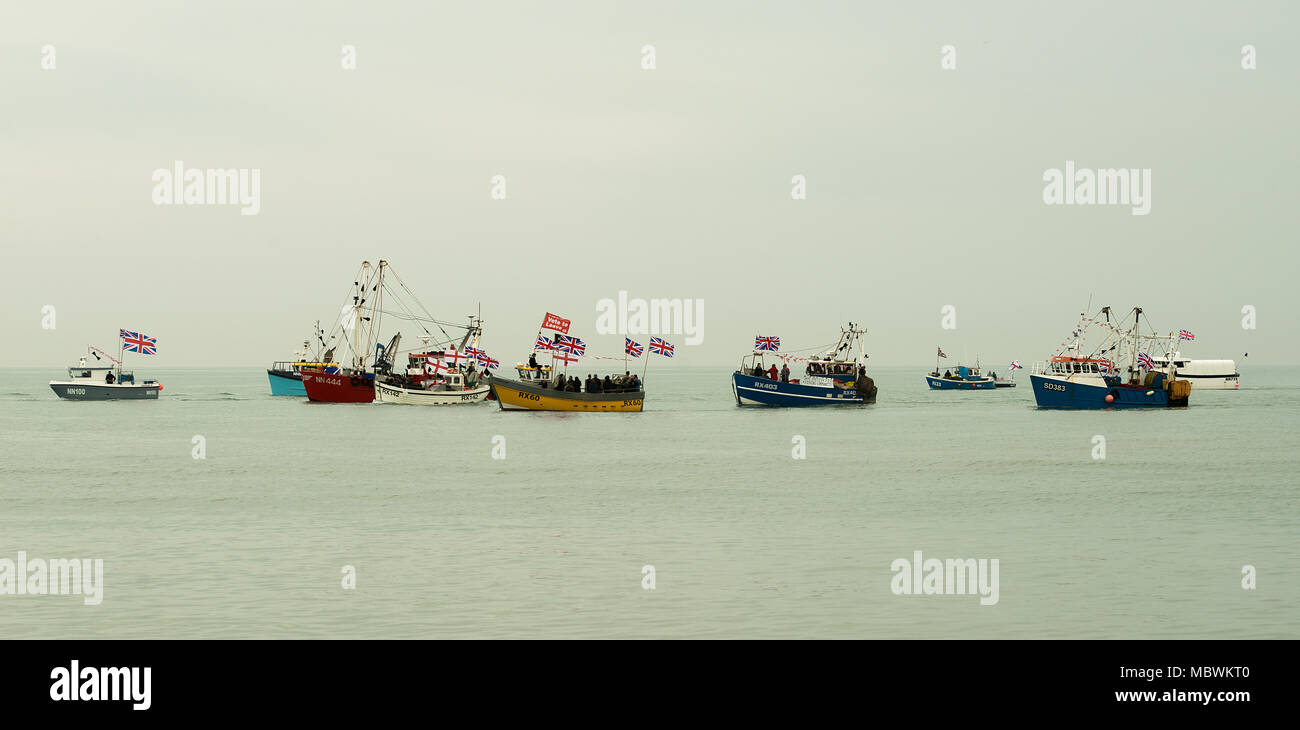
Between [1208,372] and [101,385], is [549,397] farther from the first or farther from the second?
[1208,372]

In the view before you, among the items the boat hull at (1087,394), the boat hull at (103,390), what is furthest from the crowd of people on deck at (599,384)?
the boat hull at (103,390)

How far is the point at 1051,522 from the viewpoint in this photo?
124 feet

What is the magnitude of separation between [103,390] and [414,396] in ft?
135

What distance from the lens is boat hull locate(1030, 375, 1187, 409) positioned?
10900 cm

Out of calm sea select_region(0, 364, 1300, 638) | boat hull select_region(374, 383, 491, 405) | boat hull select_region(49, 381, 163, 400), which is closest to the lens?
calm sea select_region(0, 364, 1300, 638)

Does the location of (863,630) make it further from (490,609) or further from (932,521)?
(932,521)

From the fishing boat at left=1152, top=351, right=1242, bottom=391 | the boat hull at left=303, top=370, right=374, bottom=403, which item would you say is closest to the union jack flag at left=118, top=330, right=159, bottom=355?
the boat hull at left=303, top=370, right=374, bottom=403

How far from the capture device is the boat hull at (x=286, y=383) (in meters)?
158

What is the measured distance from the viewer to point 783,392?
4626 inches

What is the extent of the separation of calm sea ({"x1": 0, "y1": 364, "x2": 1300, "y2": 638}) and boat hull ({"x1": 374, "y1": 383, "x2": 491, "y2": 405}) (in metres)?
42.6

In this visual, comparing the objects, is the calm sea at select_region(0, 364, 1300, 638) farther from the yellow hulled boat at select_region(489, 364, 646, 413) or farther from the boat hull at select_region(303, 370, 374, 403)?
the boat hull at select_region(303, 370, 374, 403)

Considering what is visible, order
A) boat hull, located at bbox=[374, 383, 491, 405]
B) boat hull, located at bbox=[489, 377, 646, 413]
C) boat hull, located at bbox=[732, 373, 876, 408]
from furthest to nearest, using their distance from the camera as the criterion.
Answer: boat hull, located at bbox=[374, 383, 491, 405] → boat hull, located at bbox=[732, 373, 876, 408] → boat hull, located at bbox=[489, 377, 646, 413]
